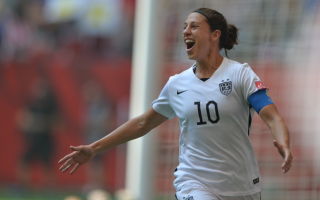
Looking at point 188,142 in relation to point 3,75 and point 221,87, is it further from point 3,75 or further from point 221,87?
point 3,75

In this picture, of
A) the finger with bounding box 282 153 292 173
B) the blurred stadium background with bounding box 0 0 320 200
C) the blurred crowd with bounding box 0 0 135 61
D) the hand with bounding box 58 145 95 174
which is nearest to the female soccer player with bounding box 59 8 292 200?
the finger with bounding box 282 153 292 173

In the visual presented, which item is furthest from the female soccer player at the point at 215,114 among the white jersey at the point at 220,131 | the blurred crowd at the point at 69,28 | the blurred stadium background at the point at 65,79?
the blurred crowd at the point at 69,28

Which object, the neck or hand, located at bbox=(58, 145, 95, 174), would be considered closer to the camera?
the neck

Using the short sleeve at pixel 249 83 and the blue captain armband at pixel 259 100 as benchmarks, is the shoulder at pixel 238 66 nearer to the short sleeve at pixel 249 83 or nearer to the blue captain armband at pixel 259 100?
the short sleeve at pixel 249 83

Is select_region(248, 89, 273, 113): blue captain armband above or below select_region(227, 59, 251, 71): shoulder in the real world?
below

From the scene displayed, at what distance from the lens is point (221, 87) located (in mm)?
6008

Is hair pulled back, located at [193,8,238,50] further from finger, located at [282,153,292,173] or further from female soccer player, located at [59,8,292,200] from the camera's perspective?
finger, located at [282,153,292,173]

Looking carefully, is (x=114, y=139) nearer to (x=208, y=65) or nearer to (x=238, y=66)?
(x=208, y=65)

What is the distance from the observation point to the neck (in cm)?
618

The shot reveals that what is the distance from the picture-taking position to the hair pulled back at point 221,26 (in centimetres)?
620

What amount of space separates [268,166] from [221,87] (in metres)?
4.18

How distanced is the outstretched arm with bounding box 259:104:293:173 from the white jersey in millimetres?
165

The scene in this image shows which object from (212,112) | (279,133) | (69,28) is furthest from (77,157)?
(69,28)

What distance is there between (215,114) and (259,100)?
0.30 metres
